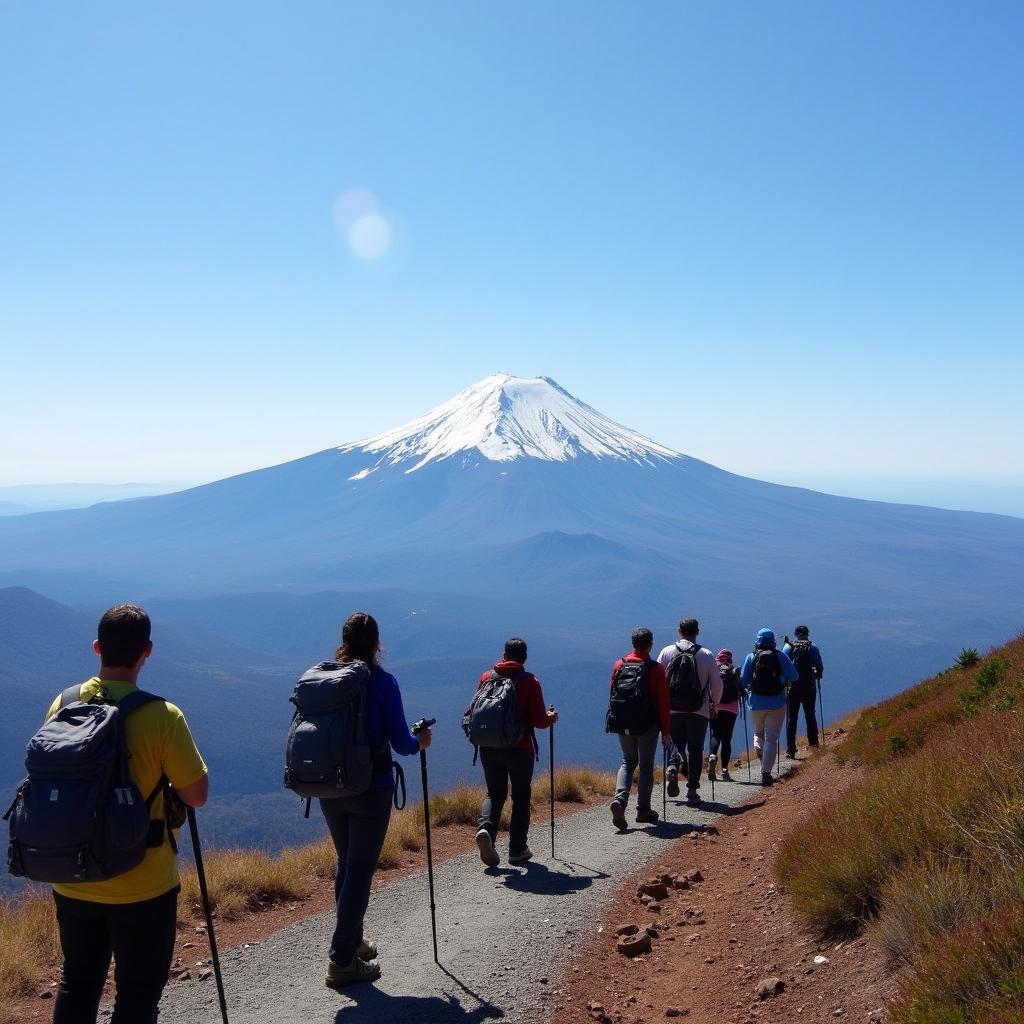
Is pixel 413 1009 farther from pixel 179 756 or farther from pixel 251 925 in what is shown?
pixel 251 925

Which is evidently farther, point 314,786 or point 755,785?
point 755,785

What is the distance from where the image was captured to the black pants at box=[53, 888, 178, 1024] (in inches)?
143

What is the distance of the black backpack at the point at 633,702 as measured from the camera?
888 cm

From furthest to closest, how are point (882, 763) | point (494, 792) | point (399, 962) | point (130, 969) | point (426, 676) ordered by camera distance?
point (426, 676) < point (882, 763) < point (494, 792) < point (399, 962) < point (130, 969)

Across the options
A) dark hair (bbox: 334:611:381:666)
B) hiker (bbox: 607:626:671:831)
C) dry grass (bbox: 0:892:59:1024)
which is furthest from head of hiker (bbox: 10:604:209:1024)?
hiker (bbox: 607:626:671:831)

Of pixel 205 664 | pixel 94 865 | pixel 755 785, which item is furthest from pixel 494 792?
pixel 205 664

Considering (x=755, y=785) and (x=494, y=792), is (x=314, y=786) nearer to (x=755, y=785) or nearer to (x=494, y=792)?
(x=494, y=792)

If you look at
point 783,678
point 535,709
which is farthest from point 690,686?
point 535,709

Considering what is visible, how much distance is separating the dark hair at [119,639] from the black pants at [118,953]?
1.01 metres

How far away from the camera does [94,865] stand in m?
3.41

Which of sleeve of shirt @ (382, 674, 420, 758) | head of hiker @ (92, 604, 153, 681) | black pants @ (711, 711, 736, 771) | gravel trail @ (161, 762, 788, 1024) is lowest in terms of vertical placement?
black pants @ (711, 711, 736, 771)

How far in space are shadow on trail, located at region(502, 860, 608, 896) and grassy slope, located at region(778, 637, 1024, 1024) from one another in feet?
5.92

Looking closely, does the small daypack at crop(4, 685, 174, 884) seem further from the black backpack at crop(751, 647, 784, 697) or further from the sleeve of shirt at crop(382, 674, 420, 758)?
the black backpack at crop(751, 647, 784, 697)

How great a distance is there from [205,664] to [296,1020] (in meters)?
187
